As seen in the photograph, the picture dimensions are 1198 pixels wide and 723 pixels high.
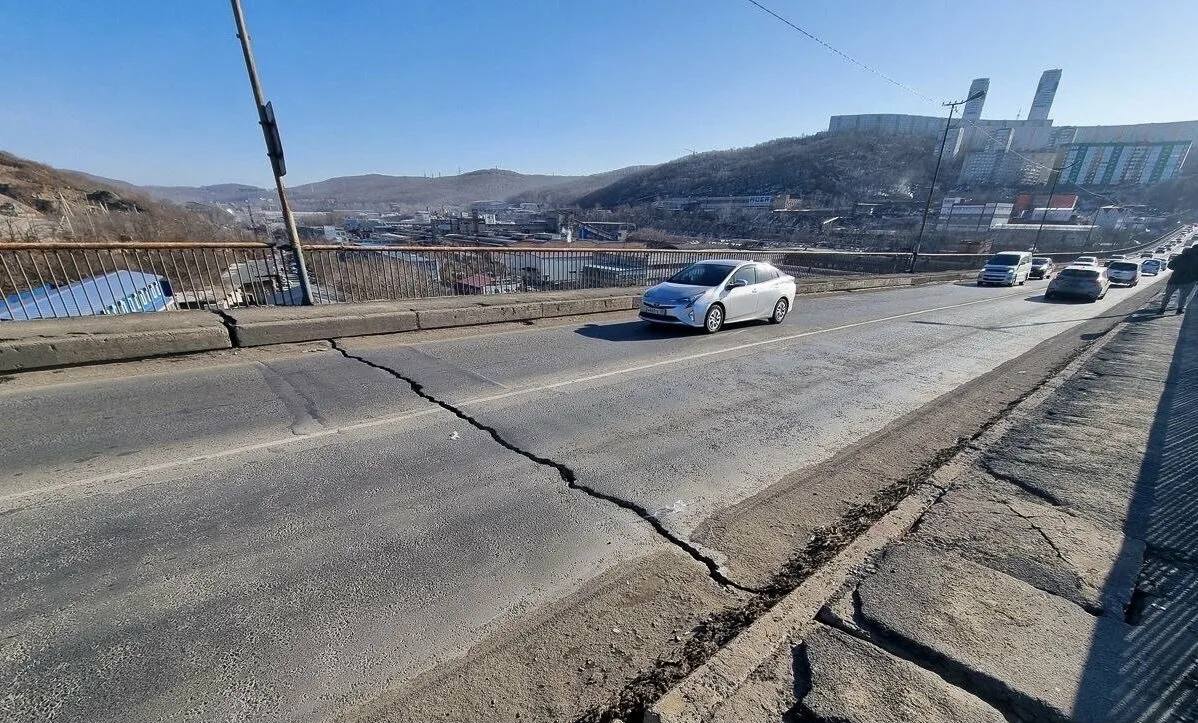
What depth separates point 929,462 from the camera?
450cm

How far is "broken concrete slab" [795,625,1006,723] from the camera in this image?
6.33ft

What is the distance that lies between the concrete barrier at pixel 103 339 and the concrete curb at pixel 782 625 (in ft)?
25.7

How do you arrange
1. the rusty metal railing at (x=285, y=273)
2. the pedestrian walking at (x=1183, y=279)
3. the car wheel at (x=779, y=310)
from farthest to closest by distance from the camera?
the pedestrian walking at (x=1183, y=279) → the car wheel at (x=779, y=310) → the rusty metal railing at (x=285, y=273)

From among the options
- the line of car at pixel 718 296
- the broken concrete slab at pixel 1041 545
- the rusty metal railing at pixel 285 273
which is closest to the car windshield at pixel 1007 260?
the rusty metal railing at pixel 285 273

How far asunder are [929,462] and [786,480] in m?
1.63

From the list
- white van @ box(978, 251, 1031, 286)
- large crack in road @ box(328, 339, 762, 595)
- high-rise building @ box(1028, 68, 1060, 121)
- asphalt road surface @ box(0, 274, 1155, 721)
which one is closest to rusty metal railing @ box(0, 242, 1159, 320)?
asphalt road surface @ box(0, 274, 1155, 721)

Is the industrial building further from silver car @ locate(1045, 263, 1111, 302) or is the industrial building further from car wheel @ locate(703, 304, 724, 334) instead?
car wheel @ locate(703, 304, 724, 334)

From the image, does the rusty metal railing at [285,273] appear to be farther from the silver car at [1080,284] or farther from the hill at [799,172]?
the hill at [799,172]

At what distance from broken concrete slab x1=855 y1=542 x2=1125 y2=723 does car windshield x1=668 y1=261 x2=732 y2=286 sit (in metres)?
7.78

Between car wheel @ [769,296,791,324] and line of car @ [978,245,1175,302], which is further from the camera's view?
line of car @ [978,245,1175,302]

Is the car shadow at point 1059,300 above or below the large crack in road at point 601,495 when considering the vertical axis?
below

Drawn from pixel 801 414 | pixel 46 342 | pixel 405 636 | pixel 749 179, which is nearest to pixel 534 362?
pixel 801 414

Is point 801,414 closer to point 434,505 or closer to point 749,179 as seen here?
point 434,505

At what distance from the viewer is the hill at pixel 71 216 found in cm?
2195
